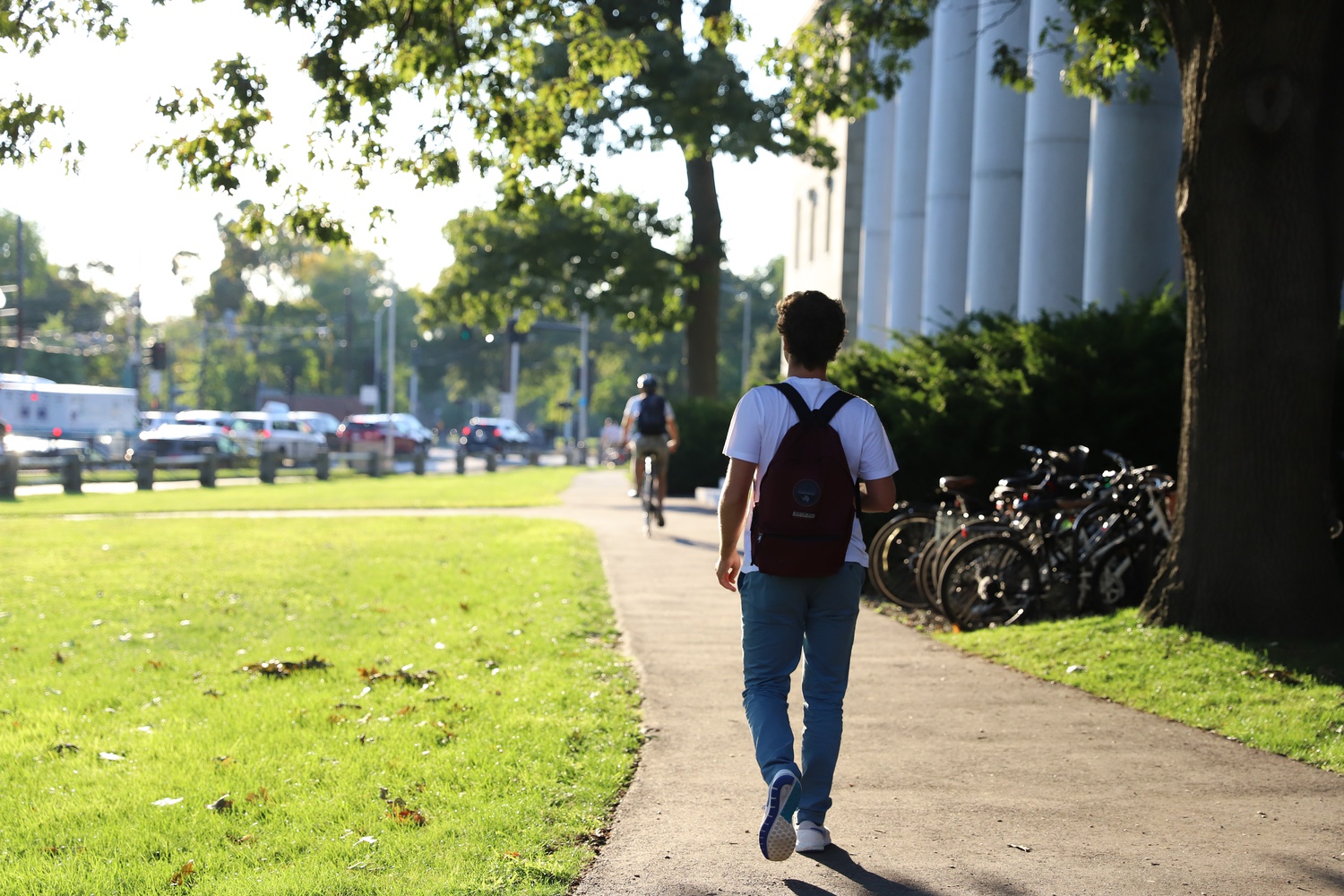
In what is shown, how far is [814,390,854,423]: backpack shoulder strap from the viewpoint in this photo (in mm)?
4496

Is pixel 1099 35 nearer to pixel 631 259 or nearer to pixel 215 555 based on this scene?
pixel 215 555

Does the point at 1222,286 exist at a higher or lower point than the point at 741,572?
higher

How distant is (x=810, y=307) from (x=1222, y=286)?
4564 mm

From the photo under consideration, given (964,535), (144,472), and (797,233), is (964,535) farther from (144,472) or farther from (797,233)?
(797,233)

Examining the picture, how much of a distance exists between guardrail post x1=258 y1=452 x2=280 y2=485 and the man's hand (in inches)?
1263

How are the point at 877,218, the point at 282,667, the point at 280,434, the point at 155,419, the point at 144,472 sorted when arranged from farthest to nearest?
the point at 155,419
the point at 280,434
the point at 877,218
the point at 144,472
the point at 282,667

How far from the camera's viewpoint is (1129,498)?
31.9ft

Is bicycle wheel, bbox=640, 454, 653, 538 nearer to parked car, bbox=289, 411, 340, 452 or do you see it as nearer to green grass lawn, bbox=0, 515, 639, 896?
green grass lawn, bbox=0, 515, 639, 896

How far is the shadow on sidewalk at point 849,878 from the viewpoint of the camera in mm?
4242

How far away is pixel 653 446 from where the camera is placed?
1734cm

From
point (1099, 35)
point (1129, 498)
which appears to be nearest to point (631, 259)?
point (1099, 35)

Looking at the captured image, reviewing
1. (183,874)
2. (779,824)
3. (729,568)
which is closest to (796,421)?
(729,568)

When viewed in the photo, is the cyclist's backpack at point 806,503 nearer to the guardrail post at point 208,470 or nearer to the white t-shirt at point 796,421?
the white t-shirt at point 796,421

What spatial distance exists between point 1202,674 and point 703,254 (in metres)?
23.6
